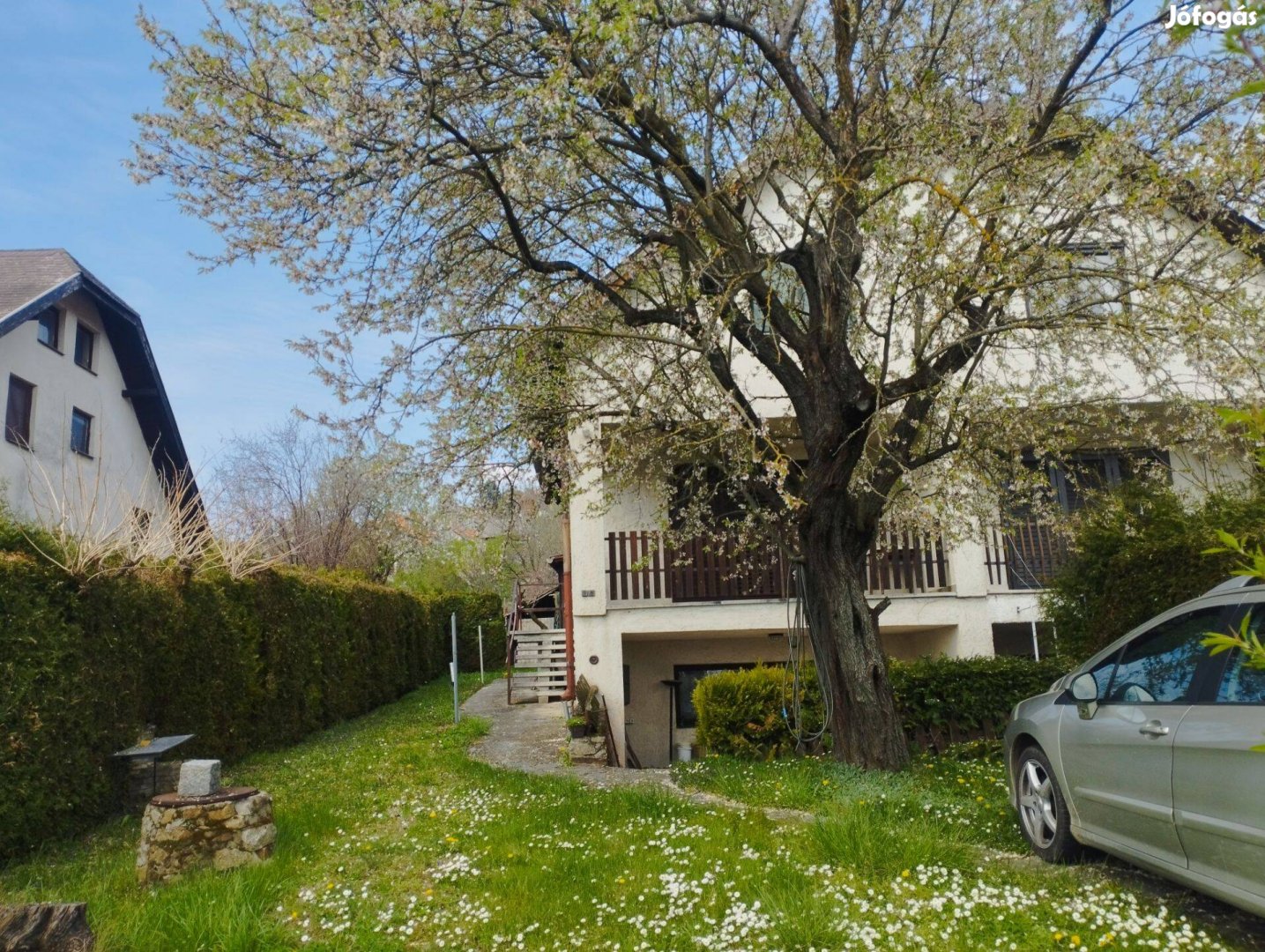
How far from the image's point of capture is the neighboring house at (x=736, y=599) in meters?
12.9

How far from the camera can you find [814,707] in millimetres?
10352

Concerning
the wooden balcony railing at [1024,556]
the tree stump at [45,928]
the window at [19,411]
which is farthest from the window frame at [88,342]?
the wooden balcony railing at [1024,556]

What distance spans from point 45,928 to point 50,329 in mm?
17401

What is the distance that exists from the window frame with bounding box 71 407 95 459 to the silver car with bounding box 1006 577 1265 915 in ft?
63.6

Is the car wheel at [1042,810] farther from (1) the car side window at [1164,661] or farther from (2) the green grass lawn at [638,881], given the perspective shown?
(1) the car side window at [1164,661]

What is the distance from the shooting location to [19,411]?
17.4 m


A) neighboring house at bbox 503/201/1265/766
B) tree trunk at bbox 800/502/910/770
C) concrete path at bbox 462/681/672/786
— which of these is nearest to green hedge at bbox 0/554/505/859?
concrete path at bbox 462/681/672/786

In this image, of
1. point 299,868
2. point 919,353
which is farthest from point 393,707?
point 919,353

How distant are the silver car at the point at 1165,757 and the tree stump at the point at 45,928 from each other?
518 cm

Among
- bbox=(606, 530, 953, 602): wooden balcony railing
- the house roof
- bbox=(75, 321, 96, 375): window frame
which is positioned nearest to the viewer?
bbox=(606, 530, 953, 602): wooden balcony railing

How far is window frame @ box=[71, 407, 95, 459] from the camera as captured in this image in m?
19.0

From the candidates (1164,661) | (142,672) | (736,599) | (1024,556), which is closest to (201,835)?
(142,672)

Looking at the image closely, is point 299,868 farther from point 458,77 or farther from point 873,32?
point 873,32

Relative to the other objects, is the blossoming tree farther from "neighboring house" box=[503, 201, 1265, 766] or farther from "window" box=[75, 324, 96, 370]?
"window" box=[75, 324, 96, 370]
